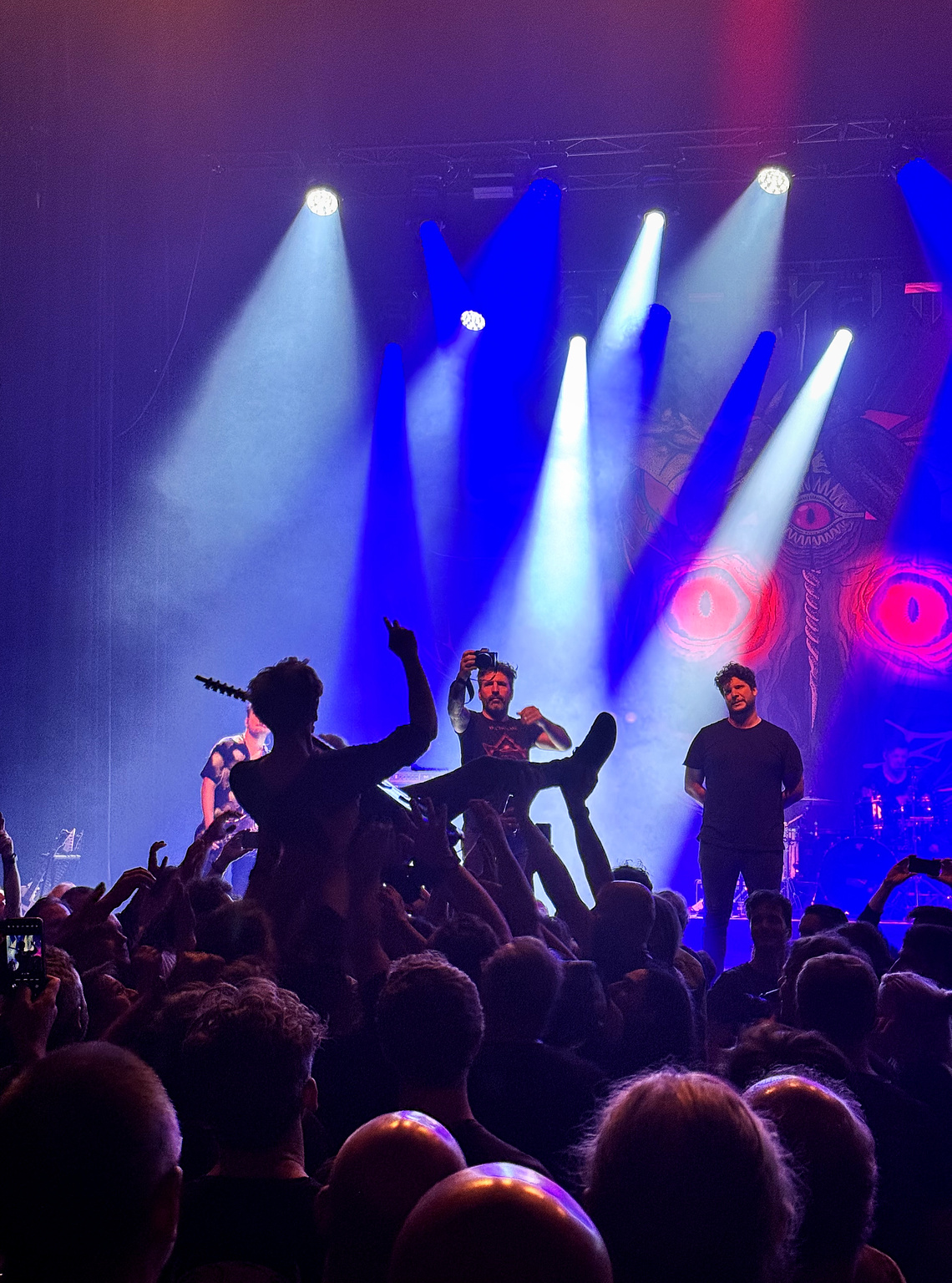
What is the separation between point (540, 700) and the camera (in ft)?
37.1

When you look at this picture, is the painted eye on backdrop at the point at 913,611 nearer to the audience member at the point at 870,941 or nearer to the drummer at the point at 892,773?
the drummer at the point at 892,773

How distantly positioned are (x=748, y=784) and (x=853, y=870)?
4.55 meters

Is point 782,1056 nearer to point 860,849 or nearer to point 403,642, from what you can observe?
point 403,642

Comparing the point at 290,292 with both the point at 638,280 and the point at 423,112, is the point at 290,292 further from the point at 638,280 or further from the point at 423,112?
the point at 638,280

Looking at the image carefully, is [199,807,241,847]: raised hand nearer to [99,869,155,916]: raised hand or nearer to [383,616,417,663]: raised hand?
[99,869,155,916]: raised hand

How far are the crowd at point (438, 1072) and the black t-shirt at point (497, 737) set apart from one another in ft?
4.93

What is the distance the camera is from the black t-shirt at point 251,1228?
152cm

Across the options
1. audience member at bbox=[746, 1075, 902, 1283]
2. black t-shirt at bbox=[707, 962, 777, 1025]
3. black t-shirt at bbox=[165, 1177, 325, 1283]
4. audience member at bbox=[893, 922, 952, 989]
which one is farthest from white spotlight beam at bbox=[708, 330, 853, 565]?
black t-shirt at bbox=[165, 1177, 325, 1283]

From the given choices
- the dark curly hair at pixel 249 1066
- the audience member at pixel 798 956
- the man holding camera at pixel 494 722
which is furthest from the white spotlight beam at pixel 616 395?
the dark curly hair at pixel 249 1066

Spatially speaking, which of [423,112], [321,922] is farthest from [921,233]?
[321,922]

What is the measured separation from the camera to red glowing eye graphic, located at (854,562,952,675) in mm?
10711

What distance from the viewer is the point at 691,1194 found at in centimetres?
108

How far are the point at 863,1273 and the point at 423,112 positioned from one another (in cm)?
898

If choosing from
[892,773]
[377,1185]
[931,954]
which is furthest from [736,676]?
[892,773]
